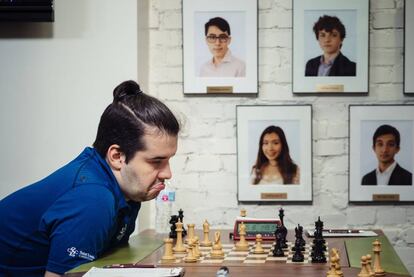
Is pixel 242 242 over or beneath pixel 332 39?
beneath

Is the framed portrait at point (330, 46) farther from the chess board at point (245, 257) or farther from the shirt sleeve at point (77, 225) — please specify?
the shirt sleeve at point (77, 225)

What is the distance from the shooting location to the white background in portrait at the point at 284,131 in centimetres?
377

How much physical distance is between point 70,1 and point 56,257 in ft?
6.62

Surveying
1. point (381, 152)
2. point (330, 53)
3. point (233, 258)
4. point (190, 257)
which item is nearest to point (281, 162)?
point (381, 152)

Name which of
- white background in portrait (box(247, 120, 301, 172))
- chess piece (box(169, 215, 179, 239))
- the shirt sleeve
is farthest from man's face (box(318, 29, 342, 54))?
the shirt sleeve

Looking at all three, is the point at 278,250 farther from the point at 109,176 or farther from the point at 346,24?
the point at 346,24

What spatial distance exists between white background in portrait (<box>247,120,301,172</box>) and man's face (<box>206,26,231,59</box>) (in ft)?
1.33

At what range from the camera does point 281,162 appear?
3.78 m

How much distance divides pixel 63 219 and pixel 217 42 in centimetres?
201

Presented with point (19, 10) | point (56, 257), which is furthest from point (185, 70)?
point (56, 257)

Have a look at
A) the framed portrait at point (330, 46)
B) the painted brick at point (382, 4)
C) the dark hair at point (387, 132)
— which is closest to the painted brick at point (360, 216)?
the dark hair at point (387, 132)

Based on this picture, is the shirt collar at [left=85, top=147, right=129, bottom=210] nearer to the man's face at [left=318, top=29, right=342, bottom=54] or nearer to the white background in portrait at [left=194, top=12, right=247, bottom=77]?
the white background in portrait at [left=194, top=12, right=247, bottom=77]

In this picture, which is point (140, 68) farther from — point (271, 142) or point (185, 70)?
point (271, 142)

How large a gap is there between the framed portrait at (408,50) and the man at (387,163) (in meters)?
0.24
